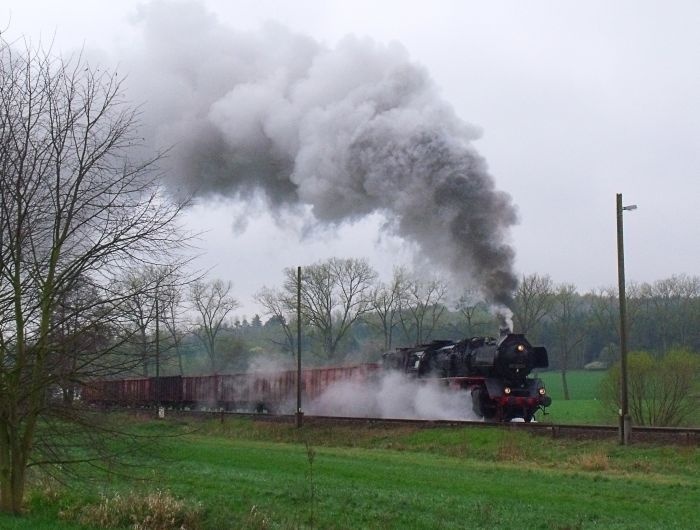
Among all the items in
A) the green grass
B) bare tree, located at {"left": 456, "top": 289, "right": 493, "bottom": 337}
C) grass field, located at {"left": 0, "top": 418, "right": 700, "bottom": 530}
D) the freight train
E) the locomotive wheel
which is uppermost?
bare tree, located at {"left": 456, "top": 289, "right": 493, "bottom": 337}

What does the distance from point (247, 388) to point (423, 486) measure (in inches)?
1062

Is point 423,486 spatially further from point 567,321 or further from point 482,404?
point 567,321

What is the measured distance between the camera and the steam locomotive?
82.6ft

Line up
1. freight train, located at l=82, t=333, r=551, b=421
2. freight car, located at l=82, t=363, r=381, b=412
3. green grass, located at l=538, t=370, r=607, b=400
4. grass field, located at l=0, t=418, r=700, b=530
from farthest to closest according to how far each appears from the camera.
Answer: green grass, located at l=538, t=370, r=607, b=400 → freight car, located at l=82, t=363, r=381, b=412 → freight train, located at l=82, t=333, r=551, b=421 → grass field, located at l=0, t=418, r=700, b=530

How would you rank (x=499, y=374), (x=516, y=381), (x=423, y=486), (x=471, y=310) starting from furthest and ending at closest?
(x=471, y=310) → (x=516, y=381) → (x=499, y=374) → (x=423, y=486)

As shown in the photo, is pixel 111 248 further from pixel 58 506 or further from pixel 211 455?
pixel 211 455

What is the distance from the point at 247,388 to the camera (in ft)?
132

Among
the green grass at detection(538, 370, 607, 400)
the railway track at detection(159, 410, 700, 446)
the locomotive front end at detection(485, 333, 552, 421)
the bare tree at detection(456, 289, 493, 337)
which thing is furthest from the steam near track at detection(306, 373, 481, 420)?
the green grass at detection(538, 370, 607, 400)

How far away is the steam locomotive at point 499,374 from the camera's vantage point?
82.6 feet

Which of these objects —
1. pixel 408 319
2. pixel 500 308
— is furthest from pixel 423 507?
pixel 408 319

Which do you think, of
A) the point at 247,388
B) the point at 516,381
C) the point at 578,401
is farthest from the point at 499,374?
the point at 578,401

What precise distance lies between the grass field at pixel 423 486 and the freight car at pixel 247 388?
1164cm

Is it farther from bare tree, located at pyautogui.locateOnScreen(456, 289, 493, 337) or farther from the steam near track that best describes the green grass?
the steam near track

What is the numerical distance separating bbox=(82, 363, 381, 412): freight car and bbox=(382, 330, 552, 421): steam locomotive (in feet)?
19.0
